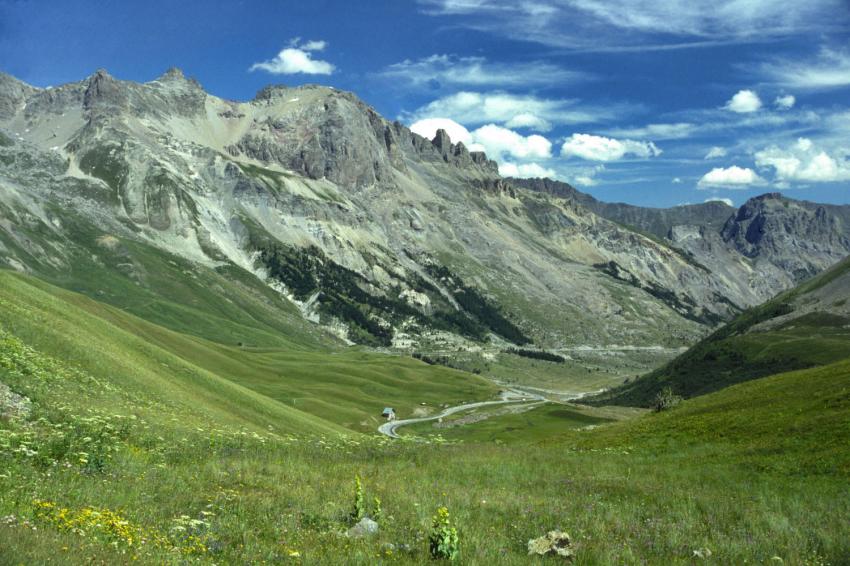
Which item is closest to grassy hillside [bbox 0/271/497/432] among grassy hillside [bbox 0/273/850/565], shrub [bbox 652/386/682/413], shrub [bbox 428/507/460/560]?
grassy hillside [bbox 0/273/850/565]

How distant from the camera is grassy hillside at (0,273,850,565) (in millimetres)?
14055

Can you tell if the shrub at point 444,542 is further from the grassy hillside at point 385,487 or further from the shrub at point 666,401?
the shrub at point 666,401

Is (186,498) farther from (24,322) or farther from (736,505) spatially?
(24,322)

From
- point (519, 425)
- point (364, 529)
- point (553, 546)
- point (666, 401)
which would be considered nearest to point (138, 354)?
point (364, 529)

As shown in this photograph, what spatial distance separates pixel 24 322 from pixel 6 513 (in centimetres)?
3933

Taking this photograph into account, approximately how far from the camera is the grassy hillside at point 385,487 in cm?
1405

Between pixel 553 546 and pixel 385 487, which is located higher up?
pixel 553 546

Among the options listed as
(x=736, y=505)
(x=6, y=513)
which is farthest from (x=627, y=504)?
Result: (x=6, y=513)

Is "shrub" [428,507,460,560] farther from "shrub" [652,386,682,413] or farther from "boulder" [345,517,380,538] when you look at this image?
"shrub" [652,386,682,413]

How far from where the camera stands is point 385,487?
72.4 ft

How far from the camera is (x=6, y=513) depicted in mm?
12555

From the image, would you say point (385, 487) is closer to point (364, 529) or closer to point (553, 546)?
point (364, 529)

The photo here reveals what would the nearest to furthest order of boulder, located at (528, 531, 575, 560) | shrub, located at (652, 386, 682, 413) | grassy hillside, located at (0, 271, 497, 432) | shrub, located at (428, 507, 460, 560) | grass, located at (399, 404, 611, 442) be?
shrub, located at (428, 507, 460, 560), boulder, located at (528, 531, 575, 560), grassy hillside, located at (0, 271, 497, 432), shrub, located at (652, 386, 682, 413), grass, located at (399, 404, 611, 442)

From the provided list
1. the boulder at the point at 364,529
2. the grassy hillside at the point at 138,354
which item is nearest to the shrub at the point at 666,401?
the grassy hillside at the point at 138,354
